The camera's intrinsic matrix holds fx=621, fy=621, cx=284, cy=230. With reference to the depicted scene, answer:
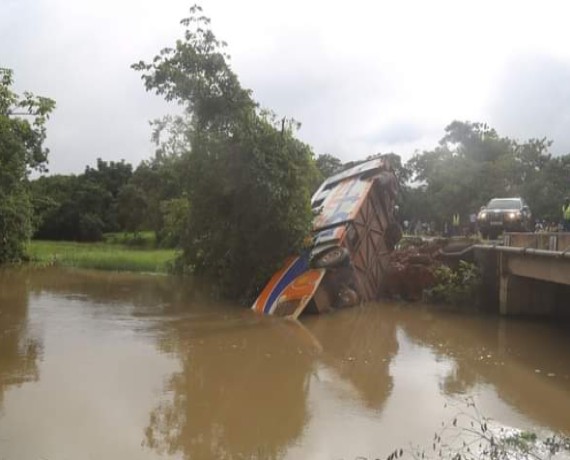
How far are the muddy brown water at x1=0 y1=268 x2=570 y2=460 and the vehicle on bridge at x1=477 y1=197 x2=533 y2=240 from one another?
17.2 feet

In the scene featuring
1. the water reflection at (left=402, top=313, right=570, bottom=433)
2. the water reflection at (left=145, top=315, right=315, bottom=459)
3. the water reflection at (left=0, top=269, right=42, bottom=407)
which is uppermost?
the water reflection at (left=402, top=313, right=570, bottom=433)

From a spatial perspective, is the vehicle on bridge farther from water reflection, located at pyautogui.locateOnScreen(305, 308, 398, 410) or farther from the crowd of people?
water reflection, located at pyautogui.locateOnScreen(305, 308, 398, 410)

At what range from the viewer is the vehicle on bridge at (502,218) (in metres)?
22.8

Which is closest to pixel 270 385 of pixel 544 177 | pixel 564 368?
pixel 564 368

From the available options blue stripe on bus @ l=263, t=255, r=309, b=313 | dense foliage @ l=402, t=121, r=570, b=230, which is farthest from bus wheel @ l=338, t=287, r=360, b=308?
dense foliage @ l=402, t=121, r=570, b=230

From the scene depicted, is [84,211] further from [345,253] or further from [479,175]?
[345,253]

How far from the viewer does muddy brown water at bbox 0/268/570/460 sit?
7.83 m

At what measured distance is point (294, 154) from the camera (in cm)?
2066

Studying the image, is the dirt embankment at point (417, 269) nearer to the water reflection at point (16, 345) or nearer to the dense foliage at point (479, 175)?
the water reflection at point (16, 345)

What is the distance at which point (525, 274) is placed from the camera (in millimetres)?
17156

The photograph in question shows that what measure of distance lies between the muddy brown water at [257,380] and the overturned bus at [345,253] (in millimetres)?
827

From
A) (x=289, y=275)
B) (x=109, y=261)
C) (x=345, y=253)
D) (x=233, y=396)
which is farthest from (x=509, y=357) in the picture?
(x=109, y=261)

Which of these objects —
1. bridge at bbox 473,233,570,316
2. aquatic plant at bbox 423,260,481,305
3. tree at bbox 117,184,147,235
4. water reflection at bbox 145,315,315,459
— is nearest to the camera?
water reflection at bbox 145,315,315,459

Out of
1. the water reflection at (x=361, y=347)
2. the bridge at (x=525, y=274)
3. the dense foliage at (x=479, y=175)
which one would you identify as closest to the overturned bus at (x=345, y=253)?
the water reflection at (x=361, y=347)
